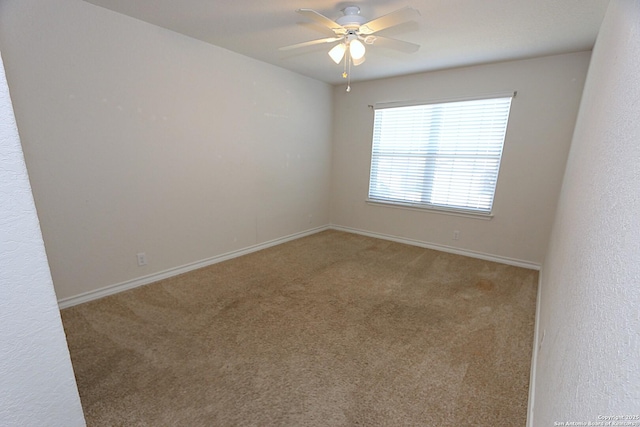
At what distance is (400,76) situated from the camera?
3906mm

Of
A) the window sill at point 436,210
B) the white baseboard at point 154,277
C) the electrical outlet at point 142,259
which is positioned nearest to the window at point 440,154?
the window sill at point 436,210

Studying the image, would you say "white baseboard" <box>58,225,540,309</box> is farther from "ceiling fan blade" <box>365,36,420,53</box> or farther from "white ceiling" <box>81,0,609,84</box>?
"ceiling fan blade" <box>365,36,420,53</box>

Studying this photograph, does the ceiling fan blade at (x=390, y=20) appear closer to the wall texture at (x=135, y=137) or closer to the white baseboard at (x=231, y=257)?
the wall texture at (x=135, y=137)

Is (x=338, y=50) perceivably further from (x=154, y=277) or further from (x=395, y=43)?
(x=154, y=277)

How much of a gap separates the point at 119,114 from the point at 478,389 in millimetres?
3349

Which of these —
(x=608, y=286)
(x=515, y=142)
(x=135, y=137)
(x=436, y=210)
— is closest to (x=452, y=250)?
(x=436, y=210)

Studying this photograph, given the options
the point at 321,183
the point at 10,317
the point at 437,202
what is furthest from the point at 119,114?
the point at 437,202

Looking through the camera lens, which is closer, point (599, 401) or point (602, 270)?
point (599, 401)

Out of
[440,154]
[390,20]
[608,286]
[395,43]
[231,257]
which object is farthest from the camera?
[440,154]

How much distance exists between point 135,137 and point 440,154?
11.7ft

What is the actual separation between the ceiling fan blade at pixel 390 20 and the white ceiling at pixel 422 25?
197mm

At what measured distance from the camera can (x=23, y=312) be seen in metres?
0.65

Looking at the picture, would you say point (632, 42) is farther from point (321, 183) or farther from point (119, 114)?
point (321, 183)

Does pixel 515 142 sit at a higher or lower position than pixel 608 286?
higher
